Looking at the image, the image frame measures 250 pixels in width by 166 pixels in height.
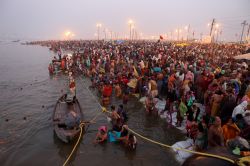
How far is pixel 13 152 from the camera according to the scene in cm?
975

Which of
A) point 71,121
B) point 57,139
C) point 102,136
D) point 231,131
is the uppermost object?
point 231,131

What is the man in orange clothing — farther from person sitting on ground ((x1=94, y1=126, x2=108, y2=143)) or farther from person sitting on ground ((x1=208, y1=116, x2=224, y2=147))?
person sitting on ground ((x1=94, y1=126, x2=108, y2=143))

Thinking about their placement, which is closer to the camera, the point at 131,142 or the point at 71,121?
the point at 131,142

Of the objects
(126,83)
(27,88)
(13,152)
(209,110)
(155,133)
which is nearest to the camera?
(13,152)

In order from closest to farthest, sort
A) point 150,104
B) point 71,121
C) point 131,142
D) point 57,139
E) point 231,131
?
point 231,131 → point 131,142 → point 71,121 → point 57,139 → point 150,104

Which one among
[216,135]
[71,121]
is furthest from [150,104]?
[216,135]

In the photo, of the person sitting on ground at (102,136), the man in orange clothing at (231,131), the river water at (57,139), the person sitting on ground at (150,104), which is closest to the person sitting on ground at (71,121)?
the river water at (57,139)

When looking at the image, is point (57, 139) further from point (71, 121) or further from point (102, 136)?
point (102, 136)

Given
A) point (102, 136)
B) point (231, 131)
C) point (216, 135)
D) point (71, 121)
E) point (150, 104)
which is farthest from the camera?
point (150, 104)

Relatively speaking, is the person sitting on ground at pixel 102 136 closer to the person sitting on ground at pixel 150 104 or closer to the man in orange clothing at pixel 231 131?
the person sitting on ground at pixel 150 104

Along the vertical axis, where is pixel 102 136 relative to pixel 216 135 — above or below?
below

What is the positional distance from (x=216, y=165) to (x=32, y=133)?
11.8 metres

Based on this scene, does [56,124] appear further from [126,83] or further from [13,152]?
[126,83]

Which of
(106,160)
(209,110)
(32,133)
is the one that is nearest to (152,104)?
(209,110)
